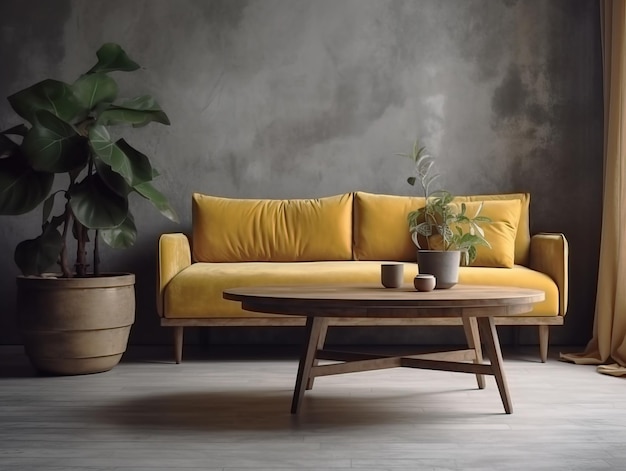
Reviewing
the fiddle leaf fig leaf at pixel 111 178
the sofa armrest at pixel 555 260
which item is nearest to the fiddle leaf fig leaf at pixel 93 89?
the fiddle leaf fig leaf at pixel 111 178

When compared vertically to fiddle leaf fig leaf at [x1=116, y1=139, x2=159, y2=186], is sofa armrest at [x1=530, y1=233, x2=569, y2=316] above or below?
below

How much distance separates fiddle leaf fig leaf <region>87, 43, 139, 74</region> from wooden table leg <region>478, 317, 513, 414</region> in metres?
2.11

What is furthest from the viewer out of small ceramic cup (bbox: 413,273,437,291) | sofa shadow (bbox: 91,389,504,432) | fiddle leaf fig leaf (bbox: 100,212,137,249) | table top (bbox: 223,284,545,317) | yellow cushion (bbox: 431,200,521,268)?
yellow cushion (bbox: 431,200,521,268)

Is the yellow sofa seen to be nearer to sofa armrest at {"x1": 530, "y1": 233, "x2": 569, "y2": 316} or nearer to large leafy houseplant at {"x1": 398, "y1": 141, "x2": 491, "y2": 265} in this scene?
sofa armrest at {"x1": 530, "y1": 233, "x2": 569, "y2": 316}

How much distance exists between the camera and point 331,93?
4590 mm

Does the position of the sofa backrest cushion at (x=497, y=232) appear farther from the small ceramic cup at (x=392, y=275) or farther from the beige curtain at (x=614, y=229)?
the small ceramic cup at (x=392, y=275)

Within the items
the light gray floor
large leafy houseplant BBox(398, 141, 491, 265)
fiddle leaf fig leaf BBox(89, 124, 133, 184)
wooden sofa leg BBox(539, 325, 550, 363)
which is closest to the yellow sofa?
wooden sofa leg BBox(539, 325, 550, 363)

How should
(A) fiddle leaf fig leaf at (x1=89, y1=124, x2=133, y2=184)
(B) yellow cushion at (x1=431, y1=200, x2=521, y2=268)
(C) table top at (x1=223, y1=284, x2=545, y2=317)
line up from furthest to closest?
(B) yellow cushion at (x1=431, y1=200, x2=521, y2=268) < (A) fiddle leaf fig leaf at (x1=89, y1=124, x2=133, y2=184) < (C) table top at (x1=223, y1=284, x2=545, y2=317)

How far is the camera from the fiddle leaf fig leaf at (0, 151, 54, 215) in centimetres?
336

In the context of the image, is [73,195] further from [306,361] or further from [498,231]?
[498,231]

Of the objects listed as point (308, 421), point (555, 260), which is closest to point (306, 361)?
point (308, 421)

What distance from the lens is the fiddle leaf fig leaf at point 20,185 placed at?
132 inches

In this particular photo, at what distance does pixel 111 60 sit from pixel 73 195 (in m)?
0.70

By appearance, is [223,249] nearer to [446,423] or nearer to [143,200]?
[143,200]
